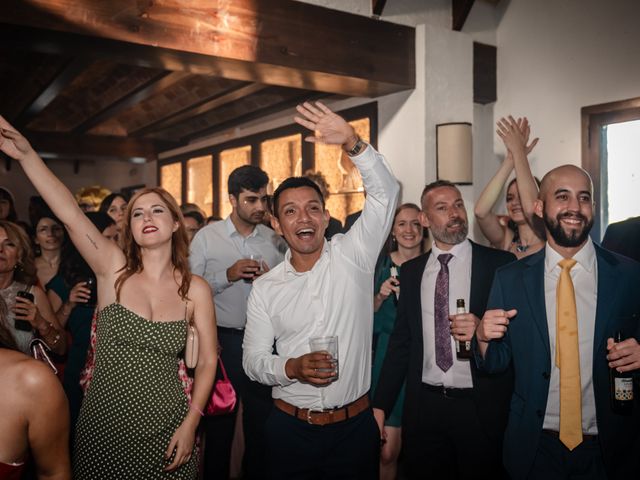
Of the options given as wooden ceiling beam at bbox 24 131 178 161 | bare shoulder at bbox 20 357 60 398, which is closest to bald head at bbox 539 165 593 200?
bare shoulder at bbox 20 357 60 398

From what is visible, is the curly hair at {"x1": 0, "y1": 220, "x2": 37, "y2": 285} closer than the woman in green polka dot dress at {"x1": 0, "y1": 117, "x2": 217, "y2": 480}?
No

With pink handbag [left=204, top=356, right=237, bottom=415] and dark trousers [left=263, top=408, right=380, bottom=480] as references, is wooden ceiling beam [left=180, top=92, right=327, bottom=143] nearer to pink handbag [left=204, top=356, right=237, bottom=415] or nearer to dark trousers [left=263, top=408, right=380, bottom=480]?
pink handbag [left=204, top=356, right=237, bottom=415]

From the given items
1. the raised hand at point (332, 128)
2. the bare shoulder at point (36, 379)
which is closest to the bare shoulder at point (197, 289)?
the raised hand at point (332, 128)

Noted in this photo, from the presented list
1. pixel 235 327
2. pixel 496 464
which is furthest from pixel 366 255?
pixel 235 327

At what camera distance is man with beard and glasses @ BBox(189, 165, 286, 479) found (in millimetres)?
3125

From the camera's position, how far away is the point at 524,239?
3.31 meters

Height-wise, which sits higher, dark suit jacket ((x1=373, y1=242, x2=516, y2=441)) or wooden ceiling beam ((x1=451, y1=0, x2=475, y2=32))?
wooden ceiling beam ((x1=451, y1=0, x2=475, y2=32))

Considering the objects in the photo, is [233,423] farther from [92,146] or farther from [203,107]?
[92,146]

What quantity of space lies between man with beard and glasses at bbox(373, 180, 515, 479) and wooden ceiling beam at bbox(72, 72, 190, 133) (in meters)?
4.17

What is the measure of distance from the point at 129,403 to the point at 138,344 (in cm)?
20

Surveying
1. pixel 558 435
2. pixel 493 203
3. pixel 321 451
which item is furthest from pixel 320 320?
pixel 493 203

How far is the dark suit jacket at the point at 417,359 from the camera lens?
237 centimetres

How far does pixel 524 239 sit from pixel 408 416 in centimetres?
134

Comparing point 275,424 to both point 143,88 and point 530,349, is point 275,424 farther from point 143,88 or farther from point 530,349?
point 143,88
